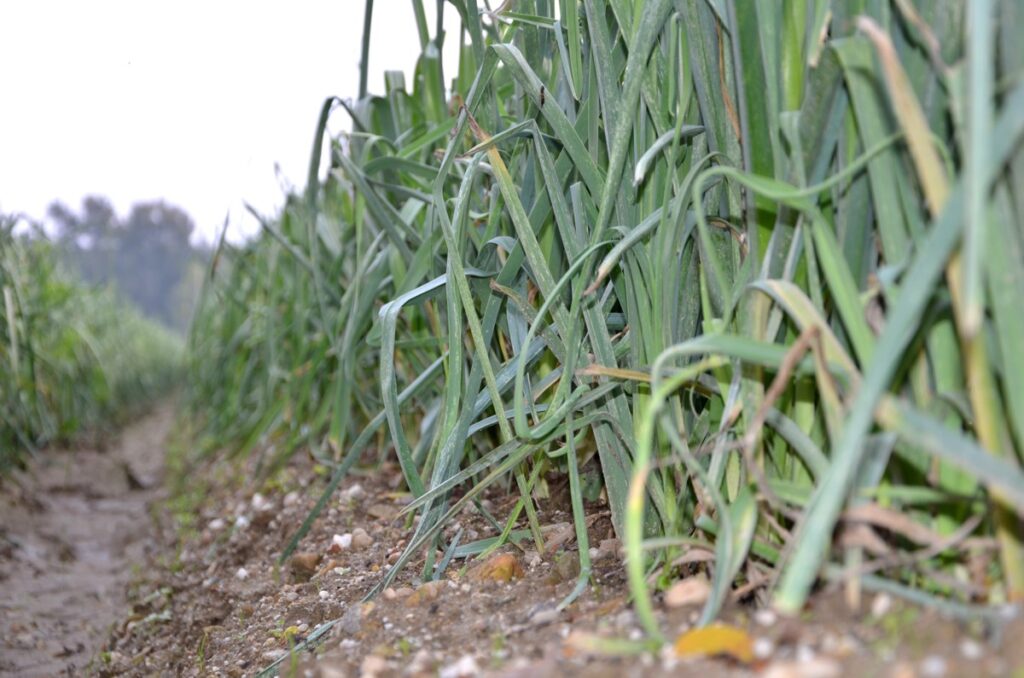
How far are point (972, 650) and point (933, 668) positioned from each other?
4cm

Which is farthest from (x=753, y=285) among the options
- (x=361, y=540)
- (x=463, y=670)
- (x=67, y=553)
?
(x=67, y=553)

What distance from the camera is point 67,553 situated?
234 centimetres

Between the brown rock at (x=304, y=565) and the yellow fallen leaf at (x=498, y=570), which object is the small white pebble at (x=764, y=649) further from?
the brown rock at (x=304, y=565)

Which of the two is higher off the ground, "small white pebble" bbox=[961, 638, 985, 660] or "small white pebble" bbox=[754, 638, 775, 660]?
"small white pebble" bbox=[754, 638, 775, 660]

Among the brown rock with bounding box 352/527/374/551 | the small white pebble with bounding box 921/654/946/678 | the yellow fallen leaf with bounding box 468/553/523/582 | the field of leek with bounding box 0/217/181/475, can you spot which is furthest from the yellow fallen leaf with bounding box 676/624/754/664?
the field of leek with bounding box 0/217/181/475

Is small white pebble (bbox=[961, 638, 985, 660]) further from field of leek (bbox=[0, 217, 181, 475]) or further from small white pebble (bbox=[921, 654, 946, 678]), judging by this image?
field of leek (bbox=[0, 217, 181, 475])

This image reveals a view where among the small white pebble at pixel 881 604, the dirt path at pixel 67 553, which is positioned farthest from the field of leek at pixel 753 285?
the dirt path at pixel 67 553

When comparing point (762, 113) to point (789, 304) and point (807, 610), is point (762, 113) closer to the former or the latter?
point (789, 304)

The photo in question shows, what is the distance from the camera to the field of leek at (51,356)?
8.93 ft

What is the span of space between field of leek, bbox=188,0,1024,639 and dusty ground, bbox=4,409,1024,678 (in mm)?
37

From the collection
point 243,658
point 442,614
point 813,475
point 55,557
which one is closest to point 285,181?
point 55,557

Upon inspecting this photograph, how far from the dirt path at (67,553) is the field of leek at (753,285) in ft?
2.84

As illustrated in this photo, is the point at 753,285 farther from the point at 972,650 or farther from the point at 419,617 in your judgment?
the point at 419,617

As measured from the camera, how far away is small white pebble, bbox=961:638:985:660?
536mm
